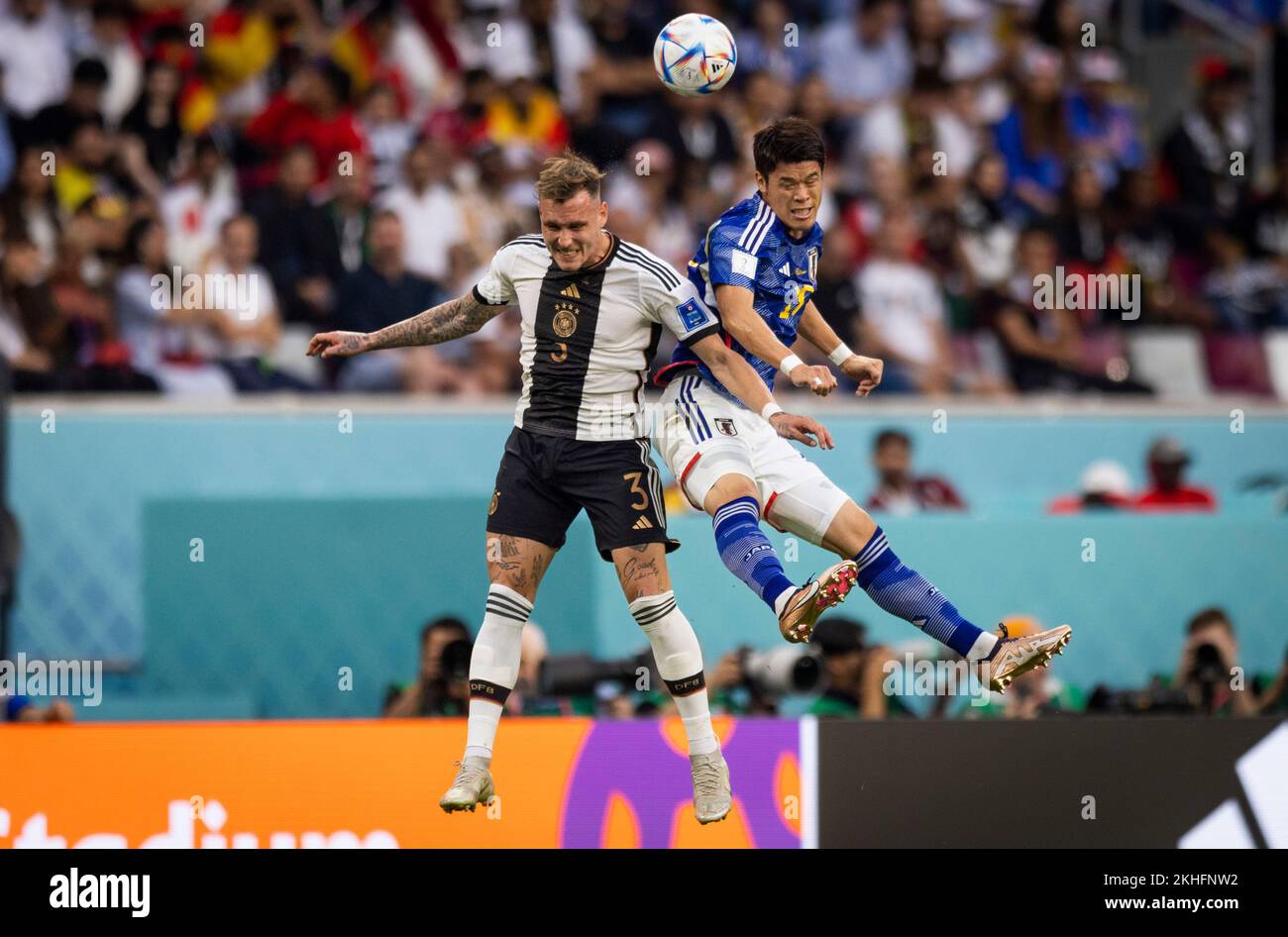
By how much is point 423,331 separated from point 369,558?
3.94 m

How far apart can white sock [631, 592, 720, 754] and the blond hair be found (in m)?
1.69

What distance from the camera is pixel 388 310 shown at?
1355 centimetres

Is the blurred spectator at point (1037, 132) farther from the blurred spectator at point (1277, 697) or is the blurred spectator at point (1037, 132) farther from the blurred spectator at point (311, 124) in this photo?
the blurred spectator at point (1277, 697)

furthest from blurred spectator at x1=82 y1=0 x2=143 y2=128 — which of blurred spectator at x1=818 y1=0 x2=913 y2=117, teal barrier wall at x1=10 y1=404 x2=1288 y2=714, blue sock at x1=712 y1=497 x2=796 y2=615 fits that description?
blue sock at x1=712 y1=497 x2=796 y2=615

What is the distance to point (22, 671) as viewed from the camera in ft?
39.7

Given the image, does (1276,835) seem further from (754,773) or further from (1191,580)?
(1191,580)

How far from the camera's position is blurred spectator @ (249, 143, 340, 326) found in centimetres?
Result: 1393

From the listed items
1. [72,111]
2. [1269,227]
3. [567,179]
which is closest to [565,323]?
[567,179]

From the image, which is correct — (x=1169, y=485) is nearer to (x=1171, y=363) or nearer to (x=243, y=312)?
(x=1171, y=363)

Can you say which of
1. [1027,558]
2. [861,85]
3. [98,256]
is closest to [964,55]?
[861,85]

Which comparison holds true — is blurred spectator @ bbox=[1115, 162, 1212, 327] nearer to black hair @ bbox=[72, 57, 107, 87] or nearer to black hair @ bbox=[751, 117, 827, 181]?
black hair @ bbox=[751, 117, 827, 181]

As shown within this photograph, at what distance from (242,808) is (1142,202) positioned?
9713 millimetres
